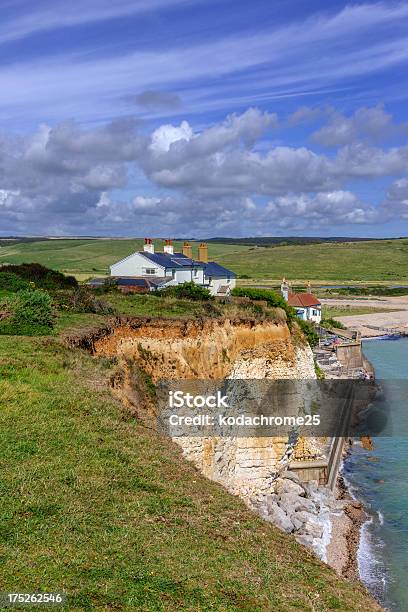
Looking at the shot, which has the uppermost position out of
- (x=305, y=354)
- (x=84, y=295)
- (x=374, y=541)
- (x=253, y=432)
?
(x=84, y=295)

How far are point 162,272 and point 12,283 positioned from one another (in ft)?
91.6

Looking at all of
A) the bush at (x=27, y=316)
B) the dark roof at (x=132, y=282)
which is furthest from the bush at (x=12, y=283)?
the dark roof at (x=132, y=282)

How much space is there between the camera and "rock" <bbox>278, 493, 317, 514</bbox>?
2783 cm

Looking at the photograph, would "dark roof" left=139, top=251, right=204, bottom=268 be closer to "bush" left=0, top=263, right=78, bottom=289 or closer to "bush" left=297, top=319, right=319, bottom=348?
"bush" left=297, top=319, right=319, bottom=348

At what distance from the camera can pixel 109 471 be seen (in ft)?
35.6

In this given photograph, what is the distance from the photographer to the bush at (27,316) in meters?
20.9

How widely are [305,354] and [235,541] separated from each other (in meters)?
21.7

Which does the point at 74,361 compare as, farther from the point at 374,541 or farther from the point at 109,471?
the point at 374,541

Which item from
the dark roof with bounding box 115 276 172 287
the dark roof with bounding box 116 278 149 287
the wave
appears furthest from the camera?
the dark roof with bounding box 115 276 172 287

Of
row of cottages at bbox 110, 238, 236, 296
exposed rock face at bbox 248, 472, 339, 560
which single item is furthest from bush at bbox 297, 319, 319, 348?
exposed rock face at bbox 248, 472, 339, 560

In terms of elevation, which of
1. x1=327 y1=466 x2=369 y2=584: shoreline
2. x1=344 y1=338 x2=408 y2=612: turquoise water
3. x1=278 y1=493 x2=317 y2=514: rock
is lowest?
x1=344 y1=338 x2=408 y2=612: turquoise water

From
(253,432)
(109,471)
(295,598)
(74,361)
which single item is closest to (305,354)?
(253,432)

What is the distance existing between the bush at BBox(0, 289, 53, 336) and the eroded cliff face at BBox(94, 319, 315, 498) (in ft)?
6.94

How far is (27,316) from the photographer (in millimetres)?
21547
